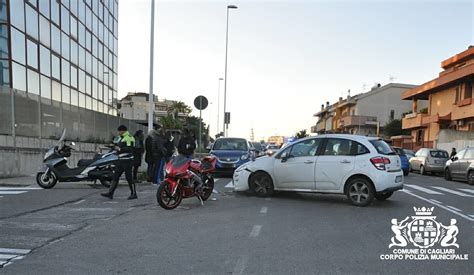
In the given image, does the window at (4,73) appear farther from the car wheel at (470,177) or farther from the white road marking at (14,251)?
the car wheel at (470,177)

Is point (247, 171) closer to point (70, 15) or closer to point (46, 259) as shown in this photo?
point (46, 259)

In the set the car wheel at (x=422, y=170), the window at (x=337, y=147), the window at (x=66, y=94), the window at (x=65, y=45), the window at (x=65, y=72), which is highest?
the window at (x=65, y=45)

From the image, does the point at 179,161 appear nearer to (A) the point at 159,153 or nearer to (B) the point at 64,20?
(A) the point at 159,153

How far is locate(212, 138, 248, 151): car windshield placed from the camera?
16.2 metres

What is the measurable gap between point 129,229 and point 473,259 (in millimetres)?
5079

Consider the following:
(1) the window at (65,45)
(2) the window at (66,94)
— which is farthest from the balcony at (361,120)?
(1) the window at (65,45)

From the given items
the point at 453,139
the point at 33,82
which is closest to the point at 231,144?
the point at 33,82

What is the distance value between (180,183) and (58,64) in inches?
759

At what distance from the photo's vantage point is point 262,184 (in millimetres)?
10508

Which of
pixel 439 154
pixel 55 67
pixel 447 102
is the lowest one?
pixel 439 154

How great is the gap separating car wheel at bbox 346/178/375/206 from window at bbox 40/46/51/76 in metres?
19.2

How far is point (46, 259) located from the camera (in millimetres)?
5078

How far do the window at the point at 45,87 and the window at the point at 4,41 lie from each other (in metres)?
3.40

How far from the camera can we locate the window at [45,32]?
73.6 feet
